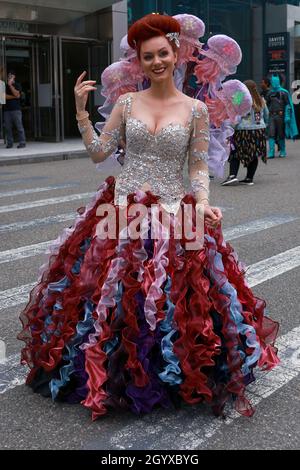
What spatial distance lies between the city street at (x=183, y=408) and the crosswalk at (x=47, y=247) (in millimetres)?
10

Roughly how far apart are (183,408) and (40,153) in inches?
537

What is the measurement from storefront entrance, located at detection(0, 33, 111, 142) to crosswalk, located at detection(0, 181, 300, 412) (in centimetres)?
937

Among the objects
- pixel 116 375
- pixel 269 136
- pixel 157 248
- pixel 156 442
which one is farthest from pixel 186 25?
pixel 269 136

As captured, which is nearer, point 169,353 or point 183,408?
point 169,353

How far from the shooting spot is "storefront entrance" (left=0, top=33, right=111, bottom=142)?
19.3 meters

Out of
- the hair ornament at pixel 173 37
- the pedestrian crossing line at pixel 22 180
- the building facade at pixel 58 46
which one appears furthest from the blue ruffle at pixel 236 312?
the building facade at pixel 58 46

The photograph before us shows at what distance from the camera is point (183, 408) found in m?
3.40

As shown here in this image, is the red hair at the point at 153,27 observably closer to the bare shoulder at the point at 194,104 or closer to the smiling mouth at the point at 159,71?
the smiling mouth at the point at 159,71

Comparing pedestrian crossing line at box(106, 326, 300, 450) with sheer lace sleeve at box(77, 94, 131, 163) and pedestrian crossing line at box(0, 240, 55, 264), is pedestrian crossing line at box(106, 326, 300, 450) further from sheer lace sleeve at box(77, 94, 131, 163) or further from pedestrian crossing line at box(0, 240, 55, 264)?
pedestrian crossing line at box(0, 240, 55, 264)

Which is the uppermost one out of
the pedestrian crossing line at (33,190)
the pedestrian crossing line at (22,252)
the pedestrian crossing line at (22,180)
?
the pedestrian crossing line at (22,180)

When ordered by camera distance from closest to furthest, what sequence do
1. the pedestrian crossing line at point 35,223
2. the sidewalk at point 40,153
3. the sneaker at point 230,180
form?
the pedestrian crossing line at point 35,223 < the sneaker at point 230,180 < the sidewalk at point 40,153

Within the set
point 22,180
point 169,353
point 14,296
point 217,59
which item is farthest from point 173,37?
point 22,180

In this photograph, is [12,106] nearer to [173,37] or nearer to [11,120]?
[11,120]

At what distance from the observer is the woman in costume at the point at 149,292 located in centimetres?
323
